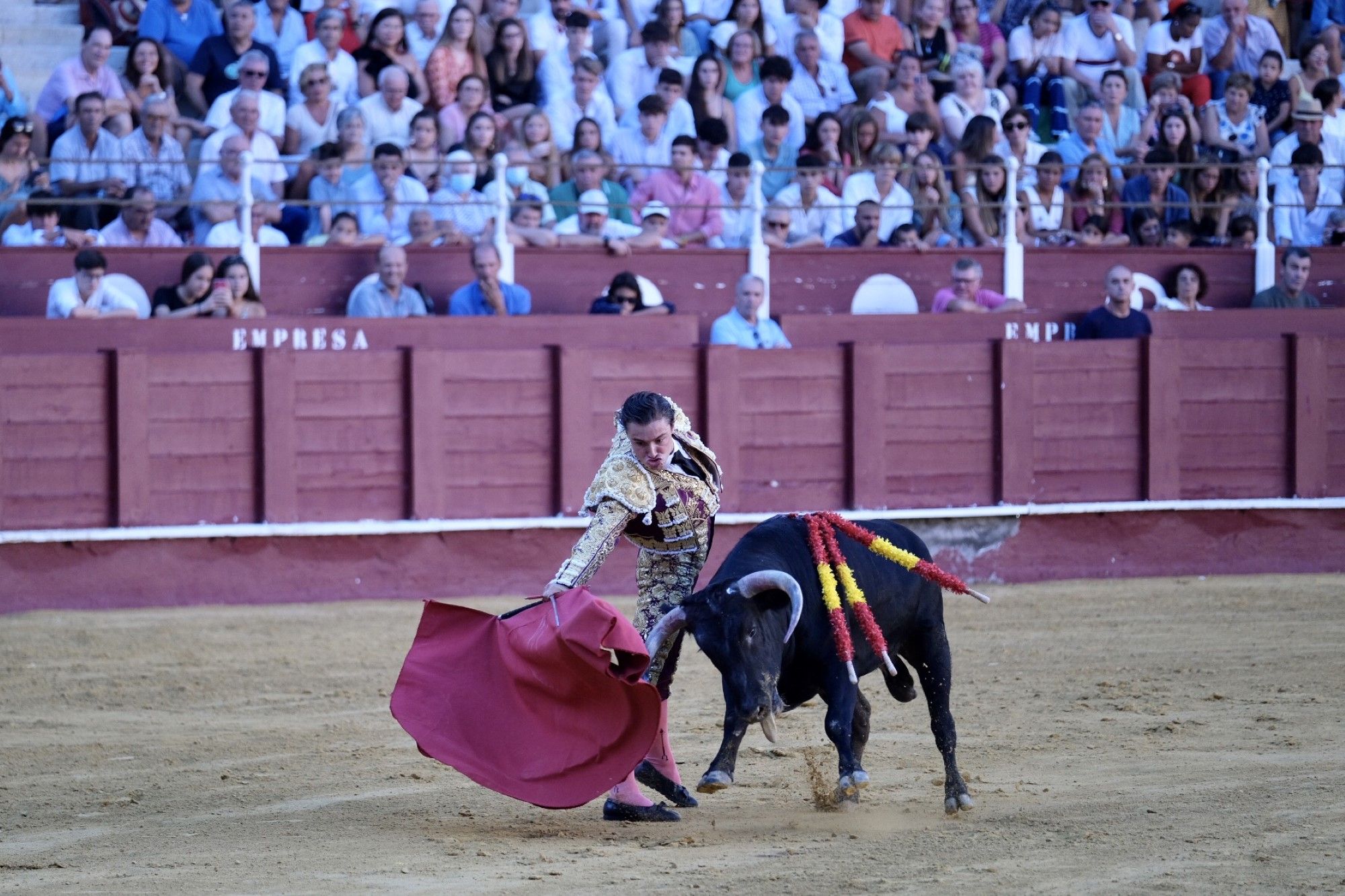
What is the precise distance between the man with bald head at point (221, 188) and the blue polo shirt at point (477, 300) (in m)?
1.05

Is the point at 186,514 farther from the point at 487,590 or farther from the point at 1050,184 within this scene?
the point at 1050,184

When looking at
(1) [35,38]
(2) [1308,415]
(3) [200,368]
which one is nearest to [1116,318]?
(2) [1308,415]

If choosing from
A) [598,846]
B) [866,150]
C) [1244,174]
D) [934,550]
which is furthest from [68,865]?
[1244,174]

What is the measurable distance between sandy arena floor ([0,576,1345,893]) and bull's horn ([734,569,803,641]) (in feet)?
1.76

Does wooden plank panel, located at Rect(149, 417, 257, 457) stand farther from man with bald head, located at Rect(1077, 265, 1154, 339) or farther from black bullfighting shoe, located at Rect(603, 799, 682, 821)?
man with bald head, located at Rect(1077, 265, 1154, 339)

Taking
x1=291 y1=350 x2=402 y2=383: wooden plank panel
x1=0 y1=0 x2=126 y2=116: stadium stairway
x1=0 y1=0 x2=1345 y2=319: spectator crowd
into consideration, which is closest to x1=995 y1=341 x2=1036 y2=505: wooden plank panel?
x1=0 y1=0 x2=1345 y2=319: spectator crowd

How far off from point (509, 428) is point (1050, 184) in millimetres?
3615

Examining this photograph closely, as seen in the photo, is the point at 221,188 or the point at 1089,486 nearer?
the point at 221,188

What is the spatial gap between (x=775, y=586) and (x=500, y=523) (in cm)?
456

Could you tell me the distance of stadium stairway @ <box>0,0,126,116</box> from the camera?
1006 cm

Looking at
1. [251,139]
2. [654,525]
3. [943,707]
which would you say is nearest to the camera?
[654,525]

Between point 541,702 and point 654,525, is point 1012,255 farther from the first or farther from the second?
point 541,702

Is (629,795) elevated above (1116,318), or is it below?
below

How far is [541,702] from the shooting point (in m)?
4.43
